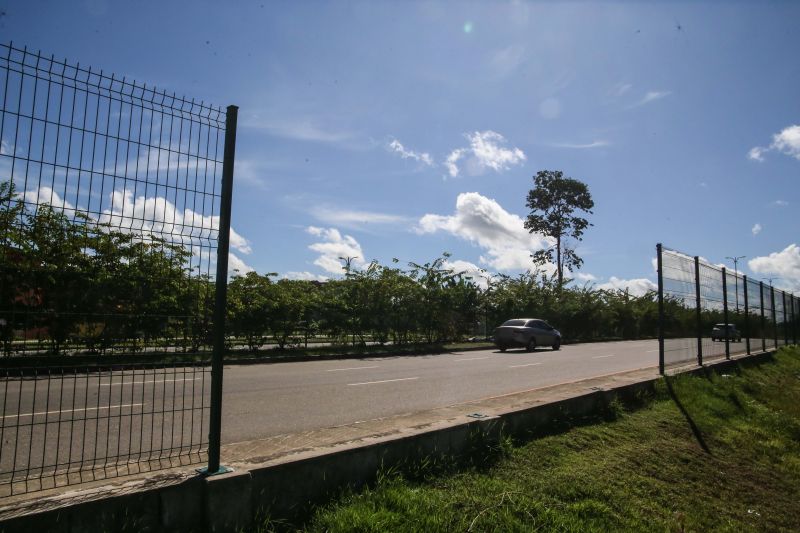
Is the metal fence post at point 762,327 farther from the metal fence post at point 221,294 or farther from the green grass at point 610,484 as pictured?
the metal fence post at point 221,294

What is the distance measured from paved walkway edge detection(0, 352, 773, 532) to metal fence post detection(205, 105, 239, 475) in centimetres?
22

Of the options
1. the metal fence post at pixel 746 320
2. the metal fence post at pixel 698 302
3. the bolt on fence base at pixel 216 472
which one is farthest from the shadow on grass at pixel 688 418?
the metal fence post at pixel 746 320

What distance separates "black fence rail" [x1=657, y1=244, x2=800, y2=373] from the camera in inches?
Answer: 420

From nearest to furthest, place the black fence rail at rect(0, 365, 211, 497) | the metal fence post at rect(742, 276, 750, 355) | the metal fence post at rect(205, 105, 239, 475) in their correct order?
the black fence rail at rect(0, 365, 211, 497), the metal fence post at rect(205, 105, 239, 475), the metal fence post at rect(742, 276, 750, 355)

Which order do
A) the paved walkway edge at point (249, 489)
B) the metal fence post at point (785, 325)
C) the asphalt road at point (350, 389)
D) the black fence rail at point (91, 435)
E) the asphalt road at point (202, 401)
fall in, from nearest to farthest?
the paved walkway edge at point (249, 489), the black fence rail at point (91, 435), the asphalt road at point (202, 401), the asphalt road at point (350, 389), the metal fence post at point (785, 325)

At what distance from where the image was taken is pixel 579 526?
4.00m

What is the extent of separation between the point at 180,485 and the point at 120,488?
324 millimetres

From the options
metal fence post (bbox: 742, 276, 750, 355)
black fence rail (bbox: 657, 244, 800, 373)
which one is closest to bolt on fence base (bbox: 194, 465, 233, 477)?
black fence rail (bbox: 657, 244, 800, 373)

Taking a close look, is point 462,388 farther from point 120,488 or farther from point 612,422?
point 120,488

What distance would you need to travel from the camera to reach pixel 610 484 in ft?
15.8

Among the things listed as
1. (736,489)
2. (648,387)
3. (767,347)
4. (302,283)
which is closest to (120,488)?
(736,489)

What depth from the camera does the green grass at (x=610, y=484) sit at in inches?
154

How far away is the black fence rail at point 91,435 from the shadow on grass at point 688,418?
5661mm

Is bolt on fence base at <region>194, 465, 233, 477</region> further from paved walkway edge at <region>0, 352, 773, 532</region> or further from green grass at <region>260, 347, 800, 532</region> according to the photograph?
green grass at <region>260, 347, 800, 532</region>
